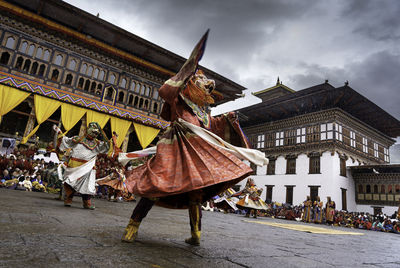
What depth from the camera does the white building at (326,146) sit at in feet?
68.4

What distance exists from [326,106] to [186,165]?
23467 millimetres

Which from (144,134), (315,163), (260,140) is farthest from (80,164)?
(260,140)

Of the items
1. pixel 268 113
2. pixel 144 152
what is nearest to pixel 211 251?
pixel 144 152

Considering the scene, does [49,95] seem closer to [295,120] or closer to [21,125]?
[21,125]

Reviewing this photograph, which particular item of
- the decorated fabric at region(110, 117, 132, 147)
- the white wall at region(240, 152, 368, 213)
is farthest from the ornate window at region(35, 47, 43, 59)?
the white wall at region(240, 152, 368, 213)

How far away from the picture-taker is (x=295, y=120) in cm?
2433

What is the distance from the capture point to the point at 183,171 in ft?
6.85

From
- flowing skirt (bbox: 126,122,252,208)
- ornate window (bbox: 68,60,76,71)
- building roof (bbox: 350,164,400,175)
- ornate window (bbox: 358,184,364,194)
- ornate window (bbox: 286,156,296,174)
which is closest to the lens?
flowing skirt (bbox: 126,122,252,208)

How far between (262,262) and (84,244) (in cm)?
123

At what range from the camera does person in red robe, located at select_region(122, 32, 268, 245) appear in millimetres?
1997

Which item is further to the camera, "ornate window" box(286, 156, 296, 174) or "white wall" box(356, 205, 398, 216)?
"ornate window" box(286, 156, 296, 174)

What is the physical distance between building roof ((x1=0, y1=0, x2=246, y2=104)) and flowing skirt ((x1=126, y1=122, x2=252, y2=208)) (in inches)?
546

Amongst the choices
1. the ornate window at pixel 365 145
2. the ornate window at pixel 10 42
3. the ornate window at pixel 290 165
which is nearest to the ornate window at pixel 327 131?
the ornate window at pixel 290 165

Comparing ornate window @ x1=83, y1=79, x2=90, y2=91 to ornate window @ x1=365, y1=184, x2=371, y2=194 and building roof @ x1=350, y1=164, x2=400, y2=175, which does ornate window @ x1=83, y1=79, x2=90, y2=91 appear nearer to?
building roof @ x1=350, y1=164, x2=400, y2=175
